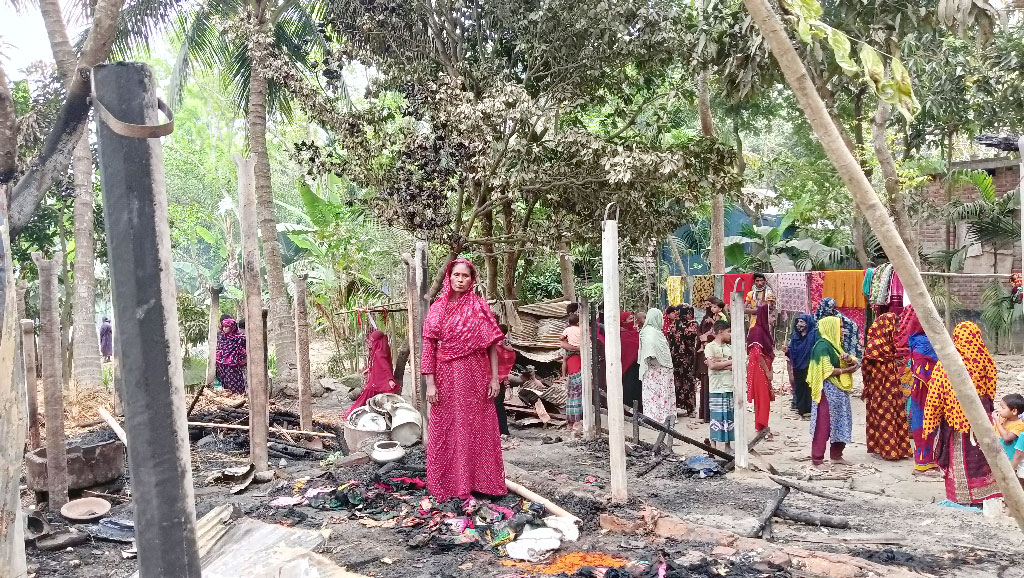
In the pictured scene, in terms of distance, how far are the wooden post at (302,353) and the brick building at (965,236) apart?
13.4 m

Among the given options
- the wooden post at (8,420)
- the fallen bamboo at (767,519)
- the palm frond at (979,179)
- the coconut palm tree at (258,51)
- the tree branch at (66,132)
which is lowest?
the fallen bamboo at (767,519)

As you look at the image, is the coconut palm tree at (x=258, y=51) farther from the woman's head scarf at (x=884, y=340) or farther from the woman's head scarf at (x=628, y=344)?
the woman's head scarf at (x=884, y=340)

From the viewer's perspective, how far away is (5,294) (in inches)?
89.5

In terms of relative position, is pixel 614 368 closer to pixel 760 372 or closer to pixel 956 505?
pixel 956 505

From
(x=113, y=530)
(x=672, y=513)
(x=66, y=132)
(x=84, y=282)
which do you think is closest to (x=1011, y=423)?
(x=672, y=513)

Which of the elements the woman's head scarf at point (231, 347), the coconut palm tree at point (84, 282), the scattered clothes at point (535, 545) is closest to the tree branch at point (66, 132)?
the scattered clothes at point (535, 545)

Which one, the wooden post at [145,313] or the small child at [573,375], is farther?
the small child at [573,375]

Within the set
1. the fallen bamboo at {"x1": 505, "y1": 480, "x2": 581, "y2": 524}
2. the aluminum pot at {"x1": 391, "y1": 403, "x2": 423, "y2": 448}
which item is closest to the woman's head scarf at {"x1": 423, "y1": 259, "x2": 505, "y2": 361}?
the fallen bamboo at {"x1": 505, "y1": 480, "x2": 581, "y2": 524}

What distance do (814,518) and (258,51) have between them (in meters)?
9.11

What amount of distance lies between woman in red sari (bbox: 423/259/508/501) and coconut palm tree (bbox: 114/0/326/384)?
650 cm

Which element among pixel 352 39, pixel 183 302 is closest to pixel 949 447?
pixel 352 39

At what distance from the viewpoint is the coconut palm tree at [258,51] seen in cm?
1213

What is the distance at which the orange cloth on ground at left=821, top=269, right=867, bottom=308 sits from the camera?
1032cm

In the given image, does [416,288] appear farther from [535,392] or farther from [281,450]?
[535,392]
